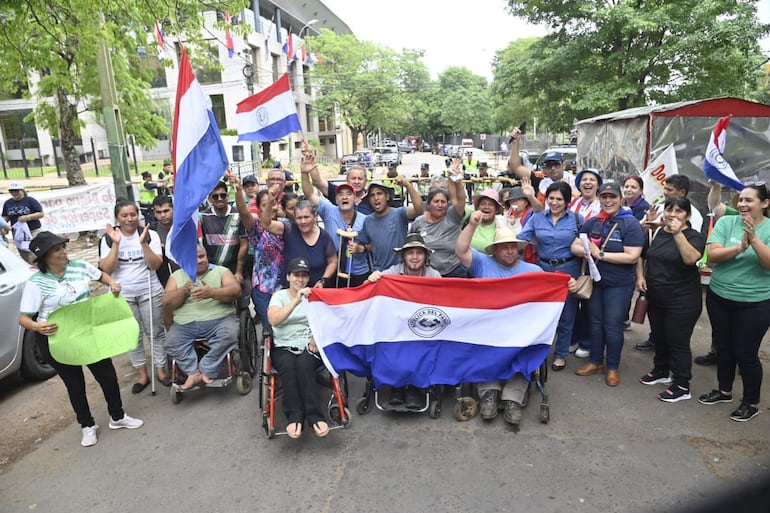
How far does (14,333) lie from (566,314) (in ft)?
18.0

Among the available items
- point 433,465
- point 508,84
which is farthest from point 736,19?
point 433,465

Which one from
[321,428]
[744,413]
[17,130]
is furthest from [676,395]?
[17,130]

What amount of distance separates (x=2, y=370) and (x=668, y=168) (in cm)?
810

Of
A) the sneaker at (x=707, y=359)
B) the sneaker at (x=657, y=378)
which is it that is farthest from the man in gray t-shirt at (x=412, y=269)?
the sneaker at (x=707, y=359)

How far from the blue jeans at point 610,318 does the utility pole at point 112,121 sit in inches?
257

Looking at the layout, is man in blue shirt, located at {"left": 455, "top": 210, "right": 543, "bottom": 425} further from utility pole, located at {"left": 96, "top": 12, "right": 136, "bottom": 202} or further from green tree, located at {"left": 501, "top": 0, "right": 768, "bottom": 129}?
green tree, located at {"left": 501, "top": 0, "right": 768, "bottom": 129}

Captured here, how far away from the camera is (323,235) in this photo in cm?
496

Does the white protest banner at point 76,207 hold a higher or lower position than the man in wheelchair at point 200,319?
higher

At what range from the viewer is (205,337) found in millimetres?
4848

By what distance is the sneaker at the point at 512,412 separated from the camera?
4.14 metres

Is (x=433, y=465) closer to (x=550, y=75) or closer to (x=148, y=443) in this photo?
(x=148, y=443)

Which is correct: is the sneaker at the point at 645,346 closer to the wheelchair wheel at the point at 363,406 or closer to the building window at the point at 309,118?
the wheelchair wheel at the point at 363,406

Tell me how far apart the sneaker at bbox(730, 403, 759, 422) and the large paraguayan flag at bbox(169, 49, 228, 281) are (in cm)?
474

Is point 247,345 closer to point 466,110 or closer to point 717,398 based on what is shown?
point 717,398
